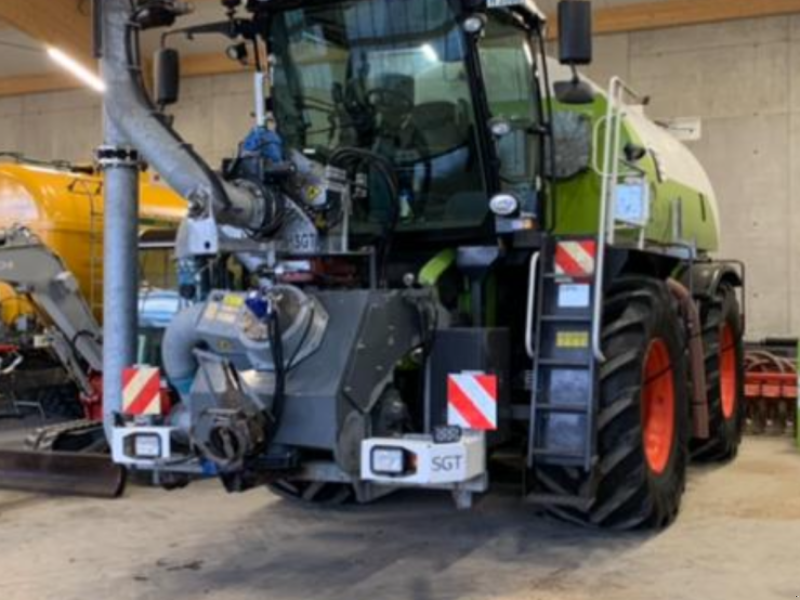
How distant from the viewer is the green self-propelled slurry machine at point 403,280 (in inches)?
165

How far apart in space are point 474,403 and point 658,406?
1.61m

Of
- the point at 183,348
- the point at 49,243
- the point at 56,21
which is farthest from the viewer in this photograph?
the point at 56,21

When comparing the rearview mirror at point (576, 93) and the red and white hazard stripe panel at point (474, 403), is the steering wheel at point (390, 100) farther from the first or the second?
the red and white hazard stripe panel at point (474, 403)

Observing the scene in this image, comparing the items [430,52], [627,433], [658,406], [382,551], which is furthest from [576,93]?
[382,551]

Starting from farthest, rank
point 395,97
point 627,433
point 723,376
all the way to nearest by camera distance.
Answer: point 723,376 → point 395,97 → point 627,433

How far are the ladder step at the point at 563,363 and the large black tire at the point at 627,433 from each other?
12 centimetres

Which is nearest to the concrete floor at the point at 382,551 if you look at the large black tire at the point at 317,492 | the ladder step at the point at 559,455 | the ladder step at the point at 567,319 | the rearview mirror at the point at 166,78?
the large black tire at the point at 317,492

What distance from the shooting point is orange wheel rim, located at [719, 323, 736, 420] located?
24.7 feet

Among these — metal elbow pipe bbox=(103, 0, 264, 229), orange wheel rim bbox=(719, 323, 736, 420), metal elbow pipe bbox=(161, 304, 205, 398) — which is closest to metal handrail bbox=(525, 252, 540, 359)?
metal elbow pipe bbox=(103, 0, 264, 229)

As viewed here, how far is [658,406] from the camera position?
5391 mm

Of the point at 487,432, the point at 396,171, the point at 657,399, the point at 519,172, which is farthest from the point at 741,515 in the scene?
the point at 396,171

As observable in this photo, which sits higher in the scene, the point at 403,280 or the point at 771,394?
the point at 403,280

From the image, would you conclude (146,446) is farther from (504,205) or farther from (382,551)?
(504,205)

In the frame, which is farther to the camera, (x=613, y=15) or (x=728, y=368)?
(x=613, y=15)
